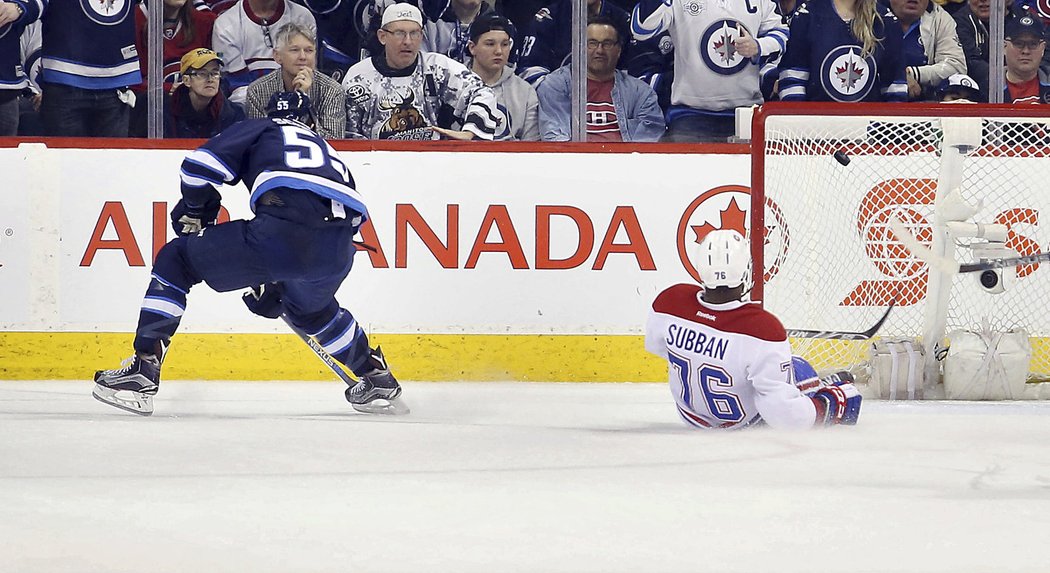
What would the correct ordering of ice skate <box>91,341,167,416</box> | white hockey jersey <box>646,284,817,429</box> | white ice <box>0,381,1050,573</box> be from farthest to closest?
ice skate <box>91,341,167,416</box>
white hockey jersey <box>646,284,817,429</box>
white ice <box>0,381,1050,573</box>

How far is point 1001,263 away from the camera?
4469mm

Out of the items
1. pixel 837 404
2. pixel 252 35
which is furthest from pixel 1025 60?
pixel 252 35

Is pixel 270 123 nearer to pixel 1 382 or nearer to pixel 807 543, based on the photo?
pixel 1 382

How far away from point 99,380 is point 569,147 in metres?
2.08

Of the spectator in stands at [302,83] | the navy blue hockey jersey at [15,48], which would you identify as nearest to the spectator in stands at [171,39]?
the spectator in stands at [302,83]

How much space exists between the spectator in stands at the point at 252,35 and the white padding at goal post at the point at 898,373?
2.70 meters

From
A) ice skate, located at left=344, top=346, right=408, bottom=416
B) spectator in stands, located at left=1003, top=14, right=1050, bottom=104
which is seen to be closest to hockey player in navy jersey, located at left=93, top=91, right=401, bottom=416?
ice skate, located at left=344, top=346, right=408, bottom=416

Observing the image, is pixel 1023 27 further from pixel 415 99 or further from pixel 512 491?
pixel 512 491

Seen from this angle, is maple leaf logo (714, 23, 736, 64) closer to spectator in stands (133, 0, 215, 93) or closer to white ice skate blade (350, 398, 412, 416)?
spectator in stands (133, 0, 215, 93)

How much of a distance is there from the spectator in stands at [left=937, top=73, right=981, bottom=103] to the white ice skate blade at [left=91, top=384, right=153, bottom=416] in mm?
3546

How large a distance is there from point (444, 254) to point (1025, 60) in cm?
265

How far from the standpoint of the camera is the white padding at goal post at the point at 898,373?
4.50 metres

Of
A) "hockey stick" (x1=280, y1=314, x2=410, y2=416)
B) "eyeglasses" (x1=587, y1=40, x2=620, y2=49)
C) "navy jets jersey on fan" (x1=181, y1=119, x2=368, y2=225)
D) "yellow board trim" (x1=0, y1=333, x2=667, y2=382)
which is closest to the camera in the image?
"navy jets jersey on fan" (x1=181, y1=119, x2=368, y2=225)

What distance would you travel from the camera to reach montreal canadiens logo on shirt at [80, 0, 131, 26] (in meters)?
5.48
